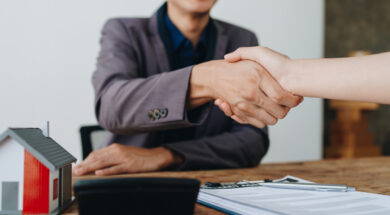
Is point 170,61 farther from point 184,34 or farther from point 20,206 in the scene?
point 20,206

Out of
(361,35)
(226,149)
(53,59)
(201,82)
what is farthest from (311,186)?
(361,35)

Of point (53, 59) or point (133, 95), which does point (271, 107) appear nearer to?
point (133, 95)

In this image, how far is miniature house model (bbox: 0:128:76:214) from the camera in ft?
1.63

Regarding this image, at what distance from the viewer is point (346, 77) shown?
693 mm

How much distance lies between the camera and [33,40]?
88.3 inches

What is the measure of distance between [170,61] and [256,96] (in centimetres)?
47

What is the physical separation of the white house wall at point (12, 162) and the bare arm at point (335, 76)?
0.54m

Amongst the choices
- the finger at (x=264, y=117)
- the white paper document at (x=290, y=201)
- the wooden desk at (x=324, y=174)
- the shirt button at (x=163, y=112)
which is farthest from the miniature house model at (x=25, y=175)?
the finger at (x=264, y=117)

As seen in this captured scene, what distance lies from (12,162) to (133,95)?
534 mm

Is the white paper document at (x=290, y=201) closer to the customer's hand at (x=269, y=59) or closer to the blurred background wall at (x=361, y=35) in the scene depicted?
the customer's hand at (x=269, y=59)

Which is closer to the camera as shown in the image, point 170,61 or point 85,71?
point 170,61

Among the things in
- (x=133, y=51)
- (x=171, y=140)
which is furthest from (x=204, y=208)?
(x=133, y=51)

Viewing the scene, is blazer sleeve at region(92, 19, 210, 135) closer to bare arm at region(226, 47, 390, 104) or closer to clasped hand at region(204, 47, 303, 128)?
clasped hand at region(204, 47, 303, 128)

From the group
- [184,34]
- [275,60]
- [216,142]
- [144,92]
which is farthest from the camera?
[184,34]
